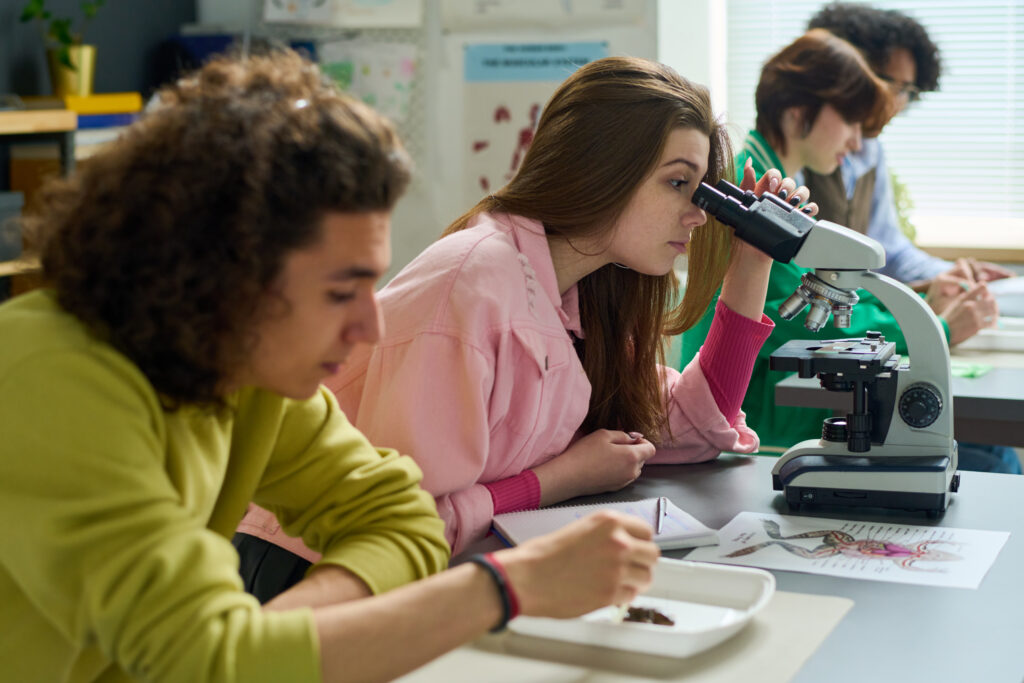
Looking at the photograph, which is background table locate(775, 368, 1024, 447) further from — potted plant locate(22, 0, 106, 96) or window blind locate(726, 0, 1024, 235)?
potted plant locate(22, 0, 106, 96)

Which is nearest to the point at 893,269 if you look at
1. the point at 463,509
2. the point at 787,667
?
the point at 463,509

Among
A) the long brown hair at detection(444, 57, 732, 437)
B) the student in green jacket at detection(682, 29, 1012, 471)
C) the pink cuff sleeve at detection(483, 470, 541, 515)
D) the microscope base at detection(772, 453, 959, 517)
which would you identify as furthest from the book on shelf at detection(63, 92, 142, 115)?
the microscope base at detection(772, 453, 959, 517)

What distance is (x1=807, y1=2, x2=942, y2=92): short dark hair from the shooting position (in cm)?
318

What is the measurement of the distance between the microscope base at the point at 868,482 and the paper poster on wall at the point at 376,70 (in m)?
2.36

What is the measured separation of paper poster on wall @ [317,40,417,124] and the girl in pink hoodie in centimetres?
188

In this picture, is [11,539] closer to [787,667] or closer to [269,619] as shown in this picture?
[269,619]

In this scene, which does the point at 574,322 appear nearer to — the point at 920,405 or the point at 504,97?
the point at 920,405

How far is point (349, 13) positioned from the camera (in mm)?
3562

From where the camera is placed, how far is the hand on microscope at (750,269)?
180 cm

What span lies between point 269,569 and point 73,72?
7.27 ft

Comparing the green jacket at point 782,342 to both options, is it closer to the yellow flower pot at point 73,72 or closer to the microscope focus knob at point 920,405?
the microscope focus knob at point 920,405

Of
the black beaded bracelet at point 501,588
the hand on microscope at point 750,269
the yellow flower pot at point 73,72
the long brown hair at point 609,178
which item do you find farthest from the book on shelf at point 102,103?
the black beaded bracelet at point 501,588

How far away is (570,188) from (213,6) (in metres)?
2.59

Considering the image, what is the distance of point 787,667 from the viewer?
39.1 inches
